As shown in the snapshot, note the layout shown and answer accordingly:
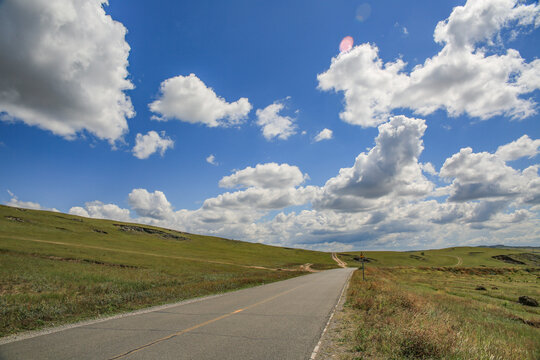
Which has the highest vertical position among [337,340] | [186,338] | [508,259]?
[186,338]

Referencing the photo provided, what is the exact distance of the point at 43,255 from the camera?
3531cm

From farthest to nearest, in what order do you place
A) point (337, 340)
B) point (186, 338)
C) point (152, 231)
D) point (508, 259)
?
1. point (508, 259)
2. point (152, 231)
3. point (337, 340)
4. point (186, 338)

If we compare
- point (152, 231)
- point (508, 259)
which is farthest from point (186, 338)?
point (508, 259)

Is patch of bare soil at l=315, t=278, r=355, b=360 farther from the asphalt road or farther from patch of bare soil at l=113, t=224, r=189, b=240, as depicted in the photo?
patch of bare soil at l=113, t=224, r=189, b=240

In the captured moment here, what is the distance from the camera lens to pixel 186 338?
7977 mm

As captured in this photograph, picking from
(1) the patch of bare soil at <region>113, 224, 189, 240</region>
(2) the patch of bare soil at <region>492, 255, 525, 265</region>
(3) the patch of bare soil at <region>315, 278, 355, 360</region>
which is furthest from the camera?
(2) the patch of bare soil at <region>492, 255, 525, 265</region>

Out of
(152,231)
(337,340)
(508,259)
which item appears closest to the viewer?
(337,340)

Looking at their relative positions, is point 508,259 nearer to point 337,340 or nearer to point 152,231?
point 152,231

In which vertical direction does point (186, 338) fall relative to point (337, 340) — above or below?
above

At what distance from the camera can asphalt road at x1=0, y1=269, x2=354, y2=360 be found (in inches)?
263

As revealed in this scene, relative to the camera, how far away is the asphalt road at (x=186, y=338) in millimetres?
6680

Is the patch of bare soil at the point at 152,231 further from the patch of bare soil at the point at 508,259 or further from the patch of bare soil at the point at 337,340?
the patch of bare soil at the point at 508,259

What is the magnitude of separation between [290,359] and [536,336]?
500 inches

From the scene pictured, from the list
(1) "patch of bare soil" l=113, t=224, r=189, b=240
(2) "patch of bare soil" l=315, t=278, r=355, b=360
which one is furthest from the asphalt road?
(1) "patch of bare soil" l=113, t=224, r=189, b=240
